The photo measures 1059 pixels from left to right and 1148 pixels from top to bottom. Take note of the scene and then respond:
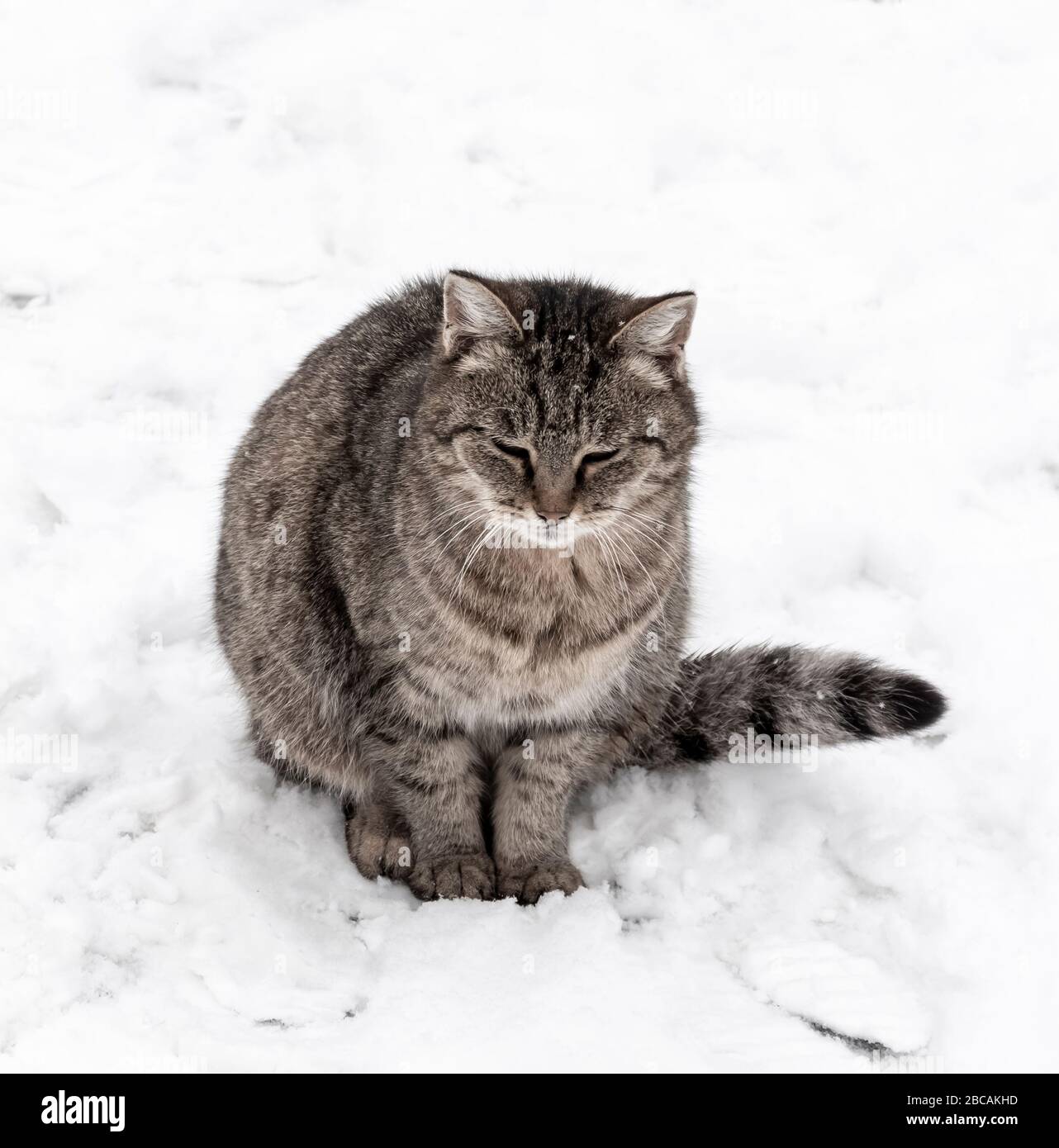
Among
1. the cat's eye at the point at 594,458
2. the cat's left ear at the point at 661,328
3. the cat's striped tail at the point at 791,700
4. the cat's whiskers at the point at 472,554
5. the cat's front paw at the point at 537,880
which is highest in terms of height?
the cat's left ear at the point at 661,328

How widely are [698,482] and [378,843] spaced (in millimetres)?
1897

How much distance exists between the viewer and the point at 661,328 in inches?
134

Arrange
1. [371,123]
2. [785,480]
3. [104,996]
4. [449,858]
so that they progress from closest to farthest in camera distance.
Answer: [104,996] → [449,858] → [785,480] → [371,123]

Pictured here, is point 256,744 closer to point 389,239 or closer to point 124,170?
point 389,239

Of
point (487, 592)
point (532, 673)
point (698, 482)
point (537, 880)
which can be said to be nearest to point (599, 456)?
point (487, 592)

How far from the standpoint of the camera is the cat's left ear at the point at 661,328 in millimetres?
3340

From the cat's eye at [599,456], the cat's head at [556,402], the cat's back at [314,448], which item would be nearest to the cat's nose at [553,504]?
the cat's head at [556,402]

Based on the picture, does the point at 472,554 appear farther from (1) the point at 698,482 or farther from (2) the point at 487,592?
(1) the point at 698,482

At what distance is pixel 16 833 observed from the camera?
3.60 m

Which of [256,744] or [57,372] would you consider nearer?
[256,744]

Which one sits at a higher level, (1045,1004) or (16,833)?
(16,833)

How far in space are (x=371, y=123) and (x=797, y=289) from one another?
2302 mm

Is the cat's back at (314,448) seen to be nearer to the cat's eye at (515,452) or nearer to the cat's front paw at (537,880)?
the cat's eye at (515,452)

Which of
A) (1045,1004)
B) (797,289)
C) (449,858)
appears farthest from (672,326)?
(797,289)
